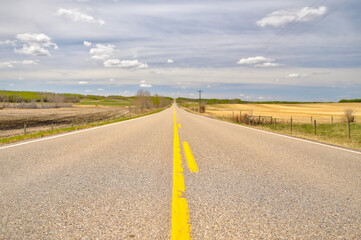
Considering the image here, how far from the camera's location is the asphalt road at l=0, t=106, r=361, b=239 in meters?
2.16

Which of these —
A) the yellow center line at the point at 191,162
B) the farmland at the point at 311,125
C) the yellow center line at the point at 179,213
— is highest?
the yellow center line at the point at 179,213

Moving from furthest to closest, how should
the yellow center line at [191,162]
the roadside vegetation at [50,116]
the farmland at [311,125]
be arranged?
the roadside vegetation at [50,116]
the farmland at [311,125]
the yellow center line at [191,162]

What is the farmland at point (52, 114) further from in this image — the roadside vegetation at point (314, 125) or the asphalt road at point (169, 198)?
the roadside vegetation at point (314, 125)

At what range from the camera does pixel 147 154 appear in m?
5.91

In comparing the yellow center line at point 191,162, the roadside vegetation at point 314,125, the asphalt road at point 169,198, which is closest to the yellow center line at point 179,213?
the asphalt road at point 169,198

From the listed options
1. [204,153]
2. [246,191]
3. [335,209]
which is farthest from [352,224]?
[204,153]

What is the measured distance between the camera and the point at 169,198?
115 inches

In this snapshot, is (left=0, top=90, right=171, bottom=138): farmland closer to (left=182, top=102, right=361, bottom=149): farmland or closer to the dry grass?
(left=182, top=102, right=361, bottom=149): farmland

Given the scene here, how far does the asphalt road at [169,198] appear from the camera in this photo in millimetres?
2164

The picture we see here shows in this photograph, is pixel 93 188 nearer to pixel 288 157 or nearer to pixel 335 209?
pixel 335 209

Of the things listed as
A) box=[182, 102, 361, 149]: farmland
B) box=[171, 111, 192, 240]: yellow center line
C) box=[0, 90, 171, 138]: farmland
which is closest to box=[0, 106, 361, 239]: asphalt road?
box=[171, 111, 192, 240]: yellow center line

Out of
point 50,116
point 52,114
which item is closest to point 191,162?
point 50,116

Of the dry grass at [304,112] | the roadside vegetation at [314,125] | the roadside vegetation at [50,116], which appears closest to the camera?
the roadside vegetation at [314,125]

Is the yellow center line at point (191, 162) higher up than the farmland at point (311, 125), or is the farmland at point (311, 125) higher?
the yellow center line at point (191, 162)
